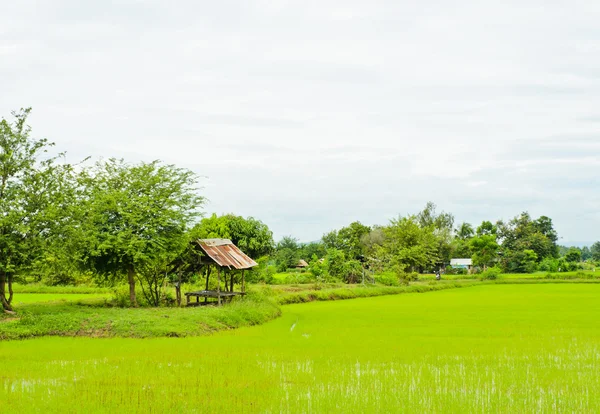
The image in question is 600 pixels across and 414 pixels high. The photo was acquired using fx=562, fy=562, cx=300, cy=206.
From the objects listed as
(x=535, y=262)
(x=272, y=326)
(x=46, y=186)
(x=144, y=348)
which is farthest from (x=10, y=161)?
(x=535, y=262)

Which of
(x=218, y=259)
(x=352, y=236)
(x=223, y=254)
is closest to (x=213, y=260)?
(x=218, y=259)

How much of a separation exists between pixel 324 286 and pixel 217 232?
1060 centimetres

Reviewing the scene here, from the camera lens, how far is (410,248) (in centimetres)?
5256

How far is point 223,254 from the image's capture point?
24.2 meters

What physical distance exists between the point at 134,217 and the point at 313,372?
12.6 m

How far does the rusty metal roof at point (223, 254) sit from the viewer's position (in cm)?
2341

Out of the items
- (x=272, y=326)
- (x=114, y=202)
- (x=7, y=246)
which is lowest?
(x=272, y=326)

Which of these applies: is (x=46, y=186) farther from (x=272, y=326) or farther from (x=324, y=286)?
(x=324, y=286)

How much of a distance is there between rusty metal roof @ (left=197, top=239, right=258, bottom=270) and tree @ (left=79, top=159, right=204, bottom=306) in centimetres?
128

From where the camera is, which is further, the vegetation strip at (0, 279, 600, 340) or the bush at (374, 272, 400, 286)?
the bush at (374, 272, 400, 286)

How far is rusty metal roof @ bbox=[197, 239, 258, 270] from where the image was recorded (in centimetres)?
2341

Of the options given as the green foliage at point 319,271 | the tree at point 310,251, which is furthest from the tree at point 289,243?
the green foliage at point 319,271

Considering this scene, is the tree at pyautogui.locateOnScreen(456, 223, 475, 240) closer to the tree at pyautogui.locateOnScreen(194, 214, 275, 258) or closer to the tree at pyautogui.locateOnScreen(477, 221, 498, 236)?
the tree at pyautogui.locateOnScreen(477, 221, 498, 236)

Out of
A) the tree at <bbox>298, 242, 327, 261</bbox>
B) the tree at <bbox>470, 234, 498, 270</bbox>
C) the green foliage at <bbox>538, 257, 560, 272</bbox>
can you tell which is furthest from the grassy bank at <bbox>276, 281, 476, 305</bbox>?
the tree at <bbox>298, 242, 327, 261</bbox>
